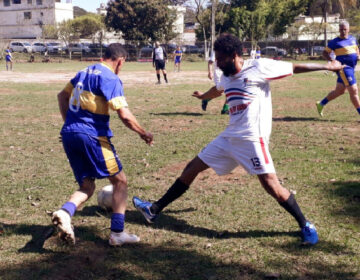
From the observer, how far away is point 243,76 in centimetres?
432

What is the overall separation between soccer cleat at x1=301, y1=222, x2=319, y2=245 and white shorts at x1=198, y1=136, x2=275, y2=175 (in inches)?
26.8

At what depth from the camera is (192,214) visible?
17.3 feet

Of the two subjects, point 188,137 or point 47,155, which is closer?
point 47,155

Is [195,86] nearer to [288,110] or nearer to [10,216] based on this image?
[288,110]

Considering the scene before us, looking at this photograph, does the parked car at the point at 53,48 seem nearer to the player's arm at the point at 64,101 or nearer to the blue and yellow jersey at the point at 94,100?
the player's arm at the point at 64,101

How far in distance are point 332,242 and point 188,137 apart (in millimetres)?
5125

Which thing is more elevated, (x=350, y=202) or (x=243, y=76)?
(x=243, y=76)

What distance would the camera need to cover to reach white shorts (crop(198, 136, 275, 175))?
4.29 meters

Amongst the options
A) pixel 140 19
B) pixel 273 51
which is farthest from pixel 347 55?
pixel 140 19

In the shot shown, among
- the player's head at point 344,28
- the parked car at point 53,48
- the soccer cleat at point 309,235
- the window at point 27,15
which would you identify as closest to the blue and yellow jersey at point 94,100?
the soccer cleat at point 309,235

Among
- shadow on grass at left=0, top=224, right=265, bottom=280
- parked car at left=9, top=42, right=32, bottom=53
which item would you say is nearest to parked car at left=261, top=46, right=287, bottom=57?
parked car at left=9, top=42, right=32, bottom=53

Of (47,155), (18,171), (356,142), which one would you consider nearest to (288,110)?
(356,142)

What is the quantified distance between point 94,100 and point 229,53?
4.53 ft

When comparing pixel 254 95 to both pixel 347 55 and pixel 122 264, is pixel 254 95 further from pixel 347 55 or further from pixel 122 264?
pixel 347 55
